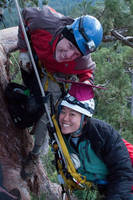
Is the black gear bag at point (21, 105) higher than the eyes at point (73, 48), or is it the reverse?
the eyes at point (73, 48)

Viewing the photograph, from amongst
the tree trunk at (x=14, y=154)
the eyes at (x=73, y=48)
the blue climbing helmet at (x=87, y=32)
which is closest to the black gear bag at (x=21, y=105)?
the tree trunk at (x=14, y=154)

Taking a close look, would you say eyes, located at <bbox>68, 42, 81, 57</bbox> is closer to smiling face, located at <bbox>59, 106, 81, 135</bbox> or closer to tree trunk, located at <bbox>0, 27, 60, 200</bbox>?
smiling face, located at <bbox>59, 106, 81, 135</bbox>

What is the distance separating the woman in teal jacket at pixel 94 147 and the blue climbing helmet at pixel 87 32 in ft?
1.26

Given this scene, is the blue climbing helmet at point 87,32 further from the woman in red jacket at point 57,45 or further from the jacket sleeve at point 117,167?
the jacket sleeve at point 117,167

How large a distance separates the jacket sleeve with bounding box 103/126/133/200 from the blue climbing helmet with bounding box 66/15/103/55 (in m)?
0.82

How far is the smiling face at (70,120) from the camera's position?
1.90 meters

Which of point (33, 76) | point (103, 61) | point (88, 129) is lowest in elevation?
point (103, 61)

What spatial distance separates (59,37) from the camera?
1.96 meters

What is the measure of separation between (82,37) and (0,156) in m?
1.41

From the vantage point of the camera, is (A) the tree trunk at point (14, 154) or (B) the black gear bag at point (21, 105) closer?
(A) the tree trunk at point (14, 154)

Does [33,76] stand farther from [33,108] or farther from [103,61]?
[103,61]

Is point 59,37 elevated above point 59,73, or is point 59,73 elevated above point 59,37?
point 59,37

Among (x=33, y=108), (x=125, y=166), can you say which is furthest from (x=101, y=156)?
(x=33, y=108)

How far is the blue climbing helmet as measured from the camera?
1.82 m
